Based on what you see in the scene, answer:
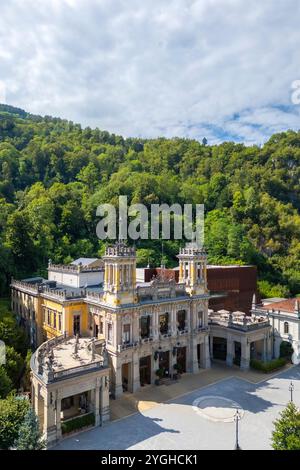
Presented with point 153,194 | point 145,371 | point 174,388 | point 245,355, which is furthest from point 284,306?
point 153,194

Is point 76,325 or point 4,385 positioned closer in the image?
point 4,385

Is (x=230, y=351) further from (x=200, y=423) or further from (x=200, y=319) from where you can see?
(x=200, y=423)

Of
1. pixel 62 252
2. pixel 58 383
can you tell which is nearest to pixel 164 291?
pixel 58 383

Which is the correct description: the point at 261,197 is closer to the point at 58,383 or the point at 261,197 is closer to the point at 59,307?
the point at 59,307

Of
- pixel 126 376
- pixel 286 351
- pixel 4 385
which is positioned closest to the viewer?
pixel 4 385

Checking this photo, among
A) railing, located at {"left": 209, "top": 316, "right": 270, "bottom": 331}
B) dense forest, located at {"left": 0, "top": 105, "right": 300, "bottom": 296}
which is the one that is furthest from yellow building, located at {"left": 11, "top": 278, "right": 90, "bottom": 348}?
railing, located at {"left": 209, "top": 316, "right": 270, "bottom": 331}

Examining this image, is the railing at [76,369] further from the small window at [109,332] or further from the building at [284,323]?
the building at [284,323]

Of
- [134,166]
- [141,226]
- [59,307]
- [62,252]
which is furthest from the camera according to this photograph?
[134,166]
